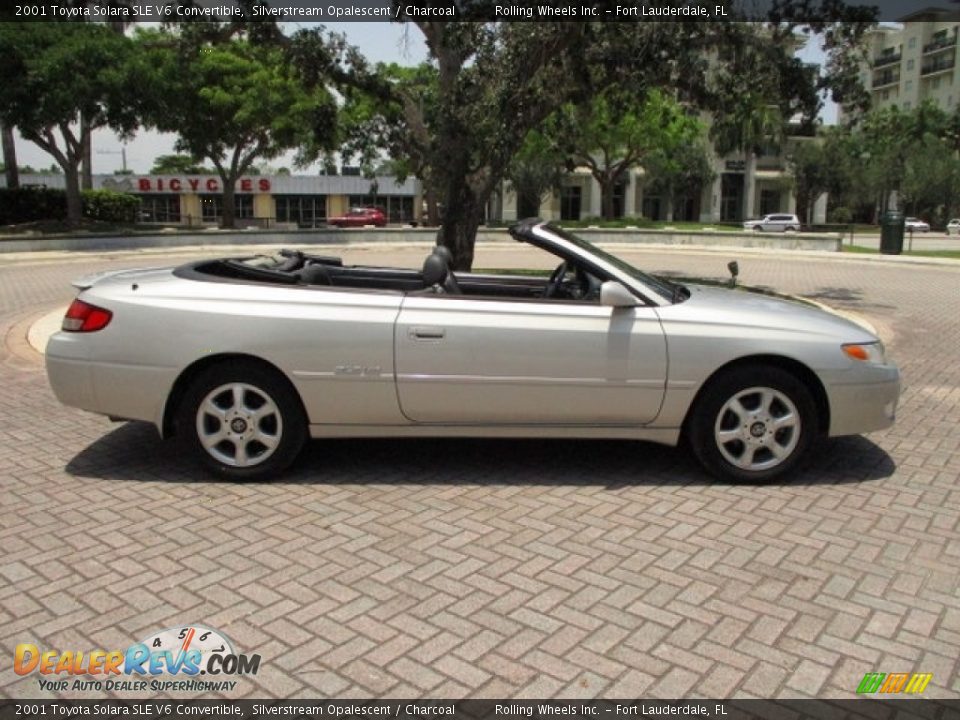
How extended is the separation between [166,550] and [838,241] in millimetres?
29464

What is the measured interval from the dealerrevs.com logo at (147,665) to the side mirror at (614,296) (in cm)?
262

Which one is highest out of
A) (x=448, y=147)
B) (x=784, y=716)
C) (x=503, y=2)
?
(x=503, y=2)

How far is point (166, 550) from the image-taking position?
3.85 metres

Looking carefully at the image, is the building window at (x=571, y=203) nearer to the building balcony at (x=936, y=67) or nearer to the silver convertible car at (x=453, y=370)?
the building balcony at (x=936, y=67)

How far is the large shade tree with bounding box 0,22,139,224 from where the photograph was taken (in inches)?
1080

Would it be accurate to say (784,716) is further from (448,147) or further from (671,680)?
(448,147)

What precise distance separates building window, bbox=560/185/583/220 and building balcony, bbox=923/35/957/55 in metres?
45.8

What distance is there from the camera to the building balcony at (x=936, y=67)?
8712 centimetres

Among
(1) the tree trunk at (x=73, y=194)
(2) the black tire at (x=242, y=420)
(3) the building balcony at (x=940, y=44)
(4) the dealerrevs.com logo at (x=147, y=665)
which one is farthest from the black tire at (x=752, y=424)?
(3) the building balcony at (x=940, y=44)

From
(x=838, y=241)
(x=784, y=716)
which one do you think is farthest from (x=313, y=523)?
(x=838, y=241)

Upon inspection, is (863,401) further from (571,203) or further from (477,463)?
(571,203)

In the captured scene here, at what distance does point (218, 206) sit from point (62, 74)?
4201cm

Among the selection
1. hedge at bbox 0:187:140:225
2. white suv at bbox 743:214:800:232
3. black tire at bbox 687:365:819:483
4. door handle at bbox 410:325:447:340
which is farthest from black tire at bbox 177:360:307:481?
white suv at bbox 743:214:800:232

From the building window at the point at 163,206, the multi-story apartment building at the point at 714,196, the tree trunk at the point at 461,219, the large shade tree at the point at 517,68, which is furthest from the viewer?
the multi-story apartment building at the point at 714,196
